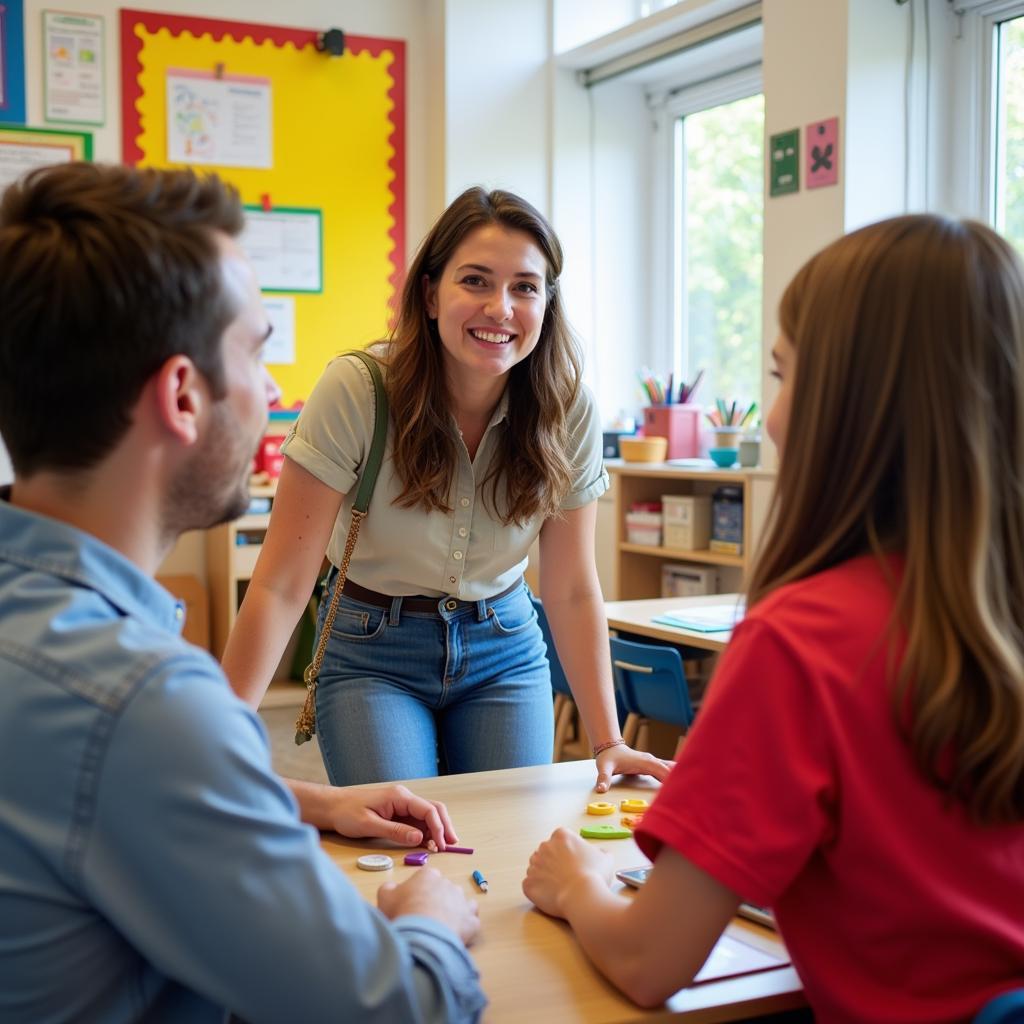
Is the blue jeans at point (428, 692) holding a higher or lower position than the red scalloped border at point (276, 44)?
lower

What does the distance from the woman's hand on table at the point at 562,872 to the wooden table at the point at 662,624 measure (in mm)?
1355

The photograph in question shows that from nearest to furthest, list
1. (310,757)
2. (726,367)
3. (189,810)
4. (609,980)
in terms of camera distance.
A: (189,810)
(609,980)
(310,757)
(726,367)

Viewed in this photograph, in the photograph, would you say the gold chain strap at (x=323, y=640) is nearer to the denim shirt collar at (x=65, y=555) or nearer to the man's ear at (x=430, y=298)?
the man's ear at (x=430, y=298)

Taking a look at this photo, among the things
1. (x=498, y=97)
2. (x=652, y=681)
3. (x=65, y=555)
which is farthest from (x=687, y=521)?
(x=65, y=555)

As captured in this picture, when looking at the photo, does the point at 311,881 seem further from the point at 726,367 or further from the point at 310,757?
the point at 726,367

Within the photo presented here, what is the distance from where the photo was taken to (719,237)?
4.80 metres

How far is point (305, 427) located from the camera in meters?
1.88

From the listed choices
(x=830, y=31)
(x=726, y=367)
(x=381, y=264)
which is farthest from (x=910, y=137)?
(x=381, y=264)

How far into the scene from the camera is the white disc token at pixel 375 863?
1291mm

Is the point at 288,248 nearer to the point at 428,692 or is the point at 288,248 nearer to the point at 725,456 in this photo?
the point at 725,456

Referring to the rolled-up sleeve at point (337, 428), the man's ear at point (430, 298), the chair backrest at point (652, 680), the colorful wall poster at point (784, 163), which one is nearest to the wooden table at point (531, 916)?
the rolled-up sleeve at point (337, 428)

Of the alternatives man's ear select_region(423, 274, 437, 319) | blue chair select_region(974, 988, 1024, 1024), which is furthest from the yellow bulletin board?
blue chair select_region(974, 988, 1024, 1024)

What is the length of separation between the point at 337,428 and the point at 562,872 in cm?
91

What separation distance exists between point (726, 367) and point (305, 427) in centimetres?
316
